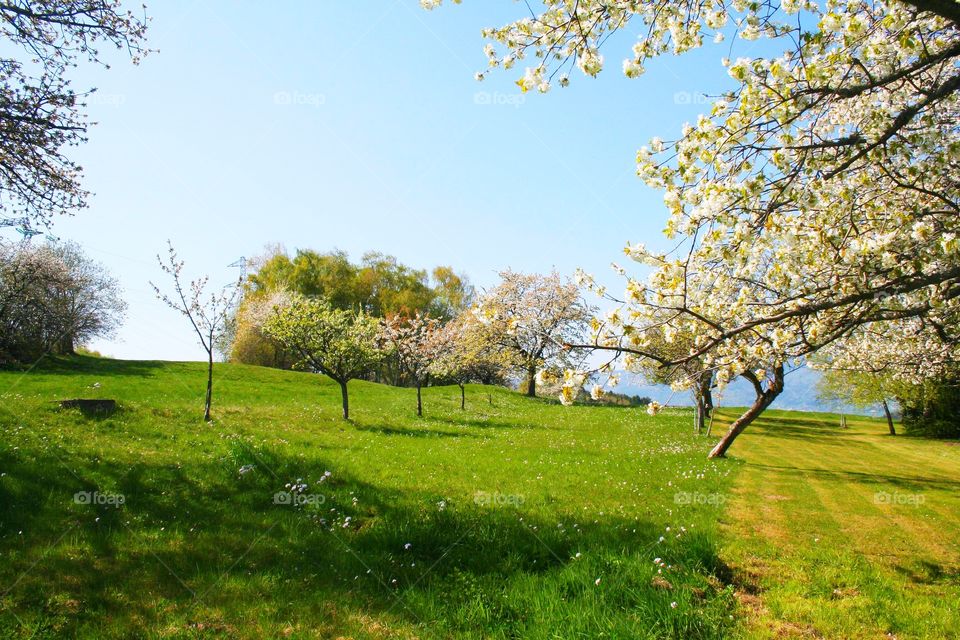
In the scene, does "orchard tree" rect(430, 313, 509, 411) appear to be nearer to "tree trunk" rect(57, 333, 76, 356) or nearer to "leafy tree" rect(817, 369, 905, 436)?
"leafy tree" rect(817, 369, 905, 436)

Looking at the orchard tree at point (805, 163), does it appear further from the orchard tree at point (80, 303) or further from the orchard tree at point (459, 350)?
the orchard tree at point (80, 303)

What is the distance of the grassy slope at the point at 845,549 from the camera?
5914 millimetres

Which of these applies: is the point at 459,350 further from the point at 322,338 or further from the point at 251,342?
the point at 251,342

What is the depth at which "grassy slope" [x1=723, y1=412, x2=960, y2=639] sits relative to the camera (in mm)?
5914

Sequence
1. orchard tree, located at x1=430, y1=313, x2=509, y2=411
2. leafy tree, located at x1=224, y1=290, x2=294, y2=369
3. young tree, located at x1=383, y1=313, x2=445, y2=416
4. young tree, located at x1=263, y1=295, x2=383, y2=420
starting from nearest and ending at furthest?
young tree, located at x1=263, y1=295, x2=383, y2=420, young tree, located at x1=383, y1=313, x2=445, y2=416, orchard tree, located at x1=430, y1=313, x2=509, y2=411, leafy tree, located at x1=224, y1=290, x2=294, y2=369

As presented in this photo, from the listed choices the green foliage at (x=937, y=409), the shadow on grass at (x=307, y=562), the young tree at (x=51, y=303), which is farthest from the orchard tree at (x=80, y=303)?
the green foliage at (x=937, y=409)

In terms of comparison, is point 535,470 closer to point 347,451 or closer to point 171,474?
point 347,451

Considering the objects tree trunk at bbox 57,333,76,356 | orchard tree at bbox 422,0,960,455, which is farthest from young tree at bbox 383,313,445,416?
tree trunk at bbox 57,333,76,356

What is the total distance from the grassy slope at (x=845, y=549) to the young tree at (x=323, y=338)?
16.0 m

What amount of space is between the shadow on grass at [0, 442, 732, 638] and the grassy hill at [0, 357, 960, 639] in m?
0.03

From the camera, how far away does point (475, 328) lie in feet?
164

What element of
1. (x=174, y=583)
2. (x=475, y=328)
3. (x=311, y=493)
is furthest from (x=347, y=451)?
(x=475, y=328)

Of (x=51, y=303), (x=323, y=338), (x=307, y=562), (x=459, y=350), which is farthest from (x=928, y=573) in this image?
(x=51, y=303)

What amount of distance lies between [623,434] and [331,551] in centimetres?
2107
